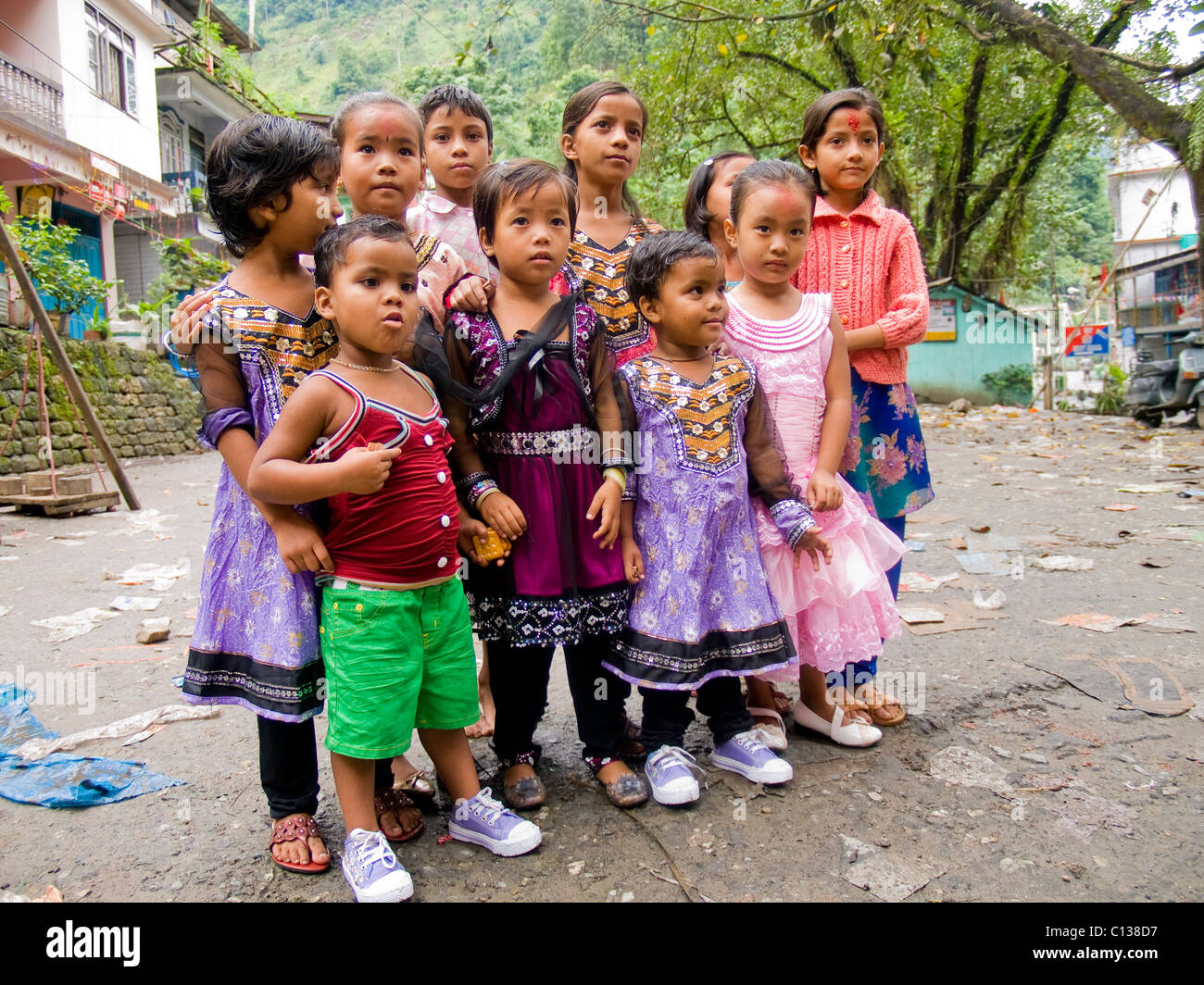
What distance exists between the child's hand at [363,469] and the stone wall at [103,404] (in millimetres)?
8228

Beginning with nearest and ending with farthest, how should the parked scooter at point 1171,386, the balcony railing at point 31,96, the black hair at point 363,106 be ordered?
the black hair at point 363,106, the parked scooter at point 1171,386, the balcony railing at point 31,96

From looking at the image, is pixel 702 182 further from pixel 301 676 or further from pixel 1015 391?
pixel 1015 391

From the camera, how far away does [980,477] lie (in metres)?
7.92

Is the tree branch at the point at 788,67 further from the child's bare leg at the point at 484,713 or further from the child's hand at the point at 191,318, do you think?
the child's hand at the point at 191,318

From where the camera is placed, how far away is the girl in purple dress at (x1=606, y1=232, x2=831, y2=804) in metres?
2.27

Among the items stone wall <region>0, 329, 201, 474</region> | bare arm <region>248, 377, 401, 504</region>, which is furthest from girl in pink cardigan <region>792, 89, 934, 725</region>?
stone wall <region>0, 329, 201, 474</region>

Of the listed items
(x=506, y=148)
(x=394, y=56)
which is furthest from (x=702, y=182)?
(x=394, y=56)

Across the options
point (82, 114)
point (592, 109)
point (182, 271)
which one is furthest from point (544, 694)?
point (82, 114)

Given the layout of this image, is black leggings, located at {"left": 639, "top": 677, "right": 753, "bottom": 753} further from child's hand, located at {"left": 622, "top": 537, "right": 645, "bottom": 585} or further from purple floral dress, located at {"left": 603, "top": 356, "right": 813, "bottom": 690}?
child's hand, located at {"left": 622, "top": 537, "right": 645, "bottom": 585}

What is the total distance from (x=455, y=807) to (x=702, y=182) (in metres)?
2.11

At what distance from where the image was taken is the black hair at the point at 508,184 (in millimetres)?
2123

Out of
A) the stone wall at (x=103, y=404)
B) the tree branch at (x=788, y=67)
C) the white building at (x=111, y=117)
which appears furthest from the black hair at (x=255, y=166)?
the tree branch at (x=788, y=67)

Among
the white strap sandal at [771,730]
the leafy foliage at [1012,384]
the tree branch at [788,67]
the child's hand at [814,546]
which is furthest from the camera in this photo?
the leafy foliage at [1012,384]

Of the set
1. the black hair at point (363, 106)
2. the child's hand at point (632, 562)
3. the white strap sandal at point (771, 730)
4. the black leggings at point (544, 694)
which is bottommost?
the white strap sandal at point (771, 730)
